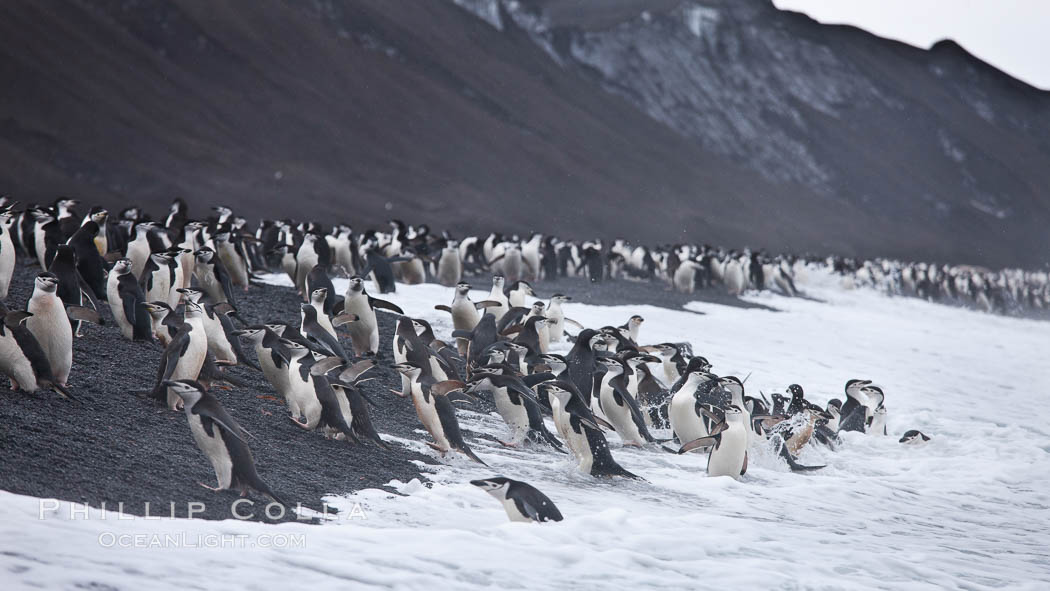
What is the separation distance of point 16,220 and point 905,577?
11.6 meters

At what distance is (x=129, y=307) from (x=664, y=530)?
14.4 ft

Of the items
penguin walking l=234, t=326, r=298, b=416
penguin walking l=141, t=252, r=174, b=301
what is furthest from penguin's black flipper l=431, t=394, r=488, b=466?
penguin walking l=141, t=252, r=174, b=301

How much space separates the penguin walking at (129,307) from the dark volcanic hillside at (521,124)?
26.9 m

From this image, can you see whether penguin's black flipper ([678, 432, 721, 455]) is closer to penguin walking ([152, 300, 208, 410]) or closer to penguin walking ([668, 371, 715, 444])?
penguin walking ([668, 371, 715, 444])

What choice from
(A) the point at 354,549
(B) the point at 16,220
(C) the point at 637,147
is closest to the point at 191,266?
(B) the point at 16,220

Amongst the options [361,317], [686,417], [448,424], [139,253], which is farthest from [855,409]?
[139,253]

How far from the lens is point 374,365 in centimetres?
730

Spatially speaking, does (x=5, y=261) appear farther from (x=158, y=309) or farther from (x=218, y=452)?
(x=218, y=452)

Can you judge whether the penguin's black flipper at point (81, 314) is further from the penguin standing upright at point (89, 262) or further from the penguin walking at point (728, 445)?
the penguin walking at point (728, 445)

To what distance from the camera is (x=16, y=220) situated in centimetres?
1251

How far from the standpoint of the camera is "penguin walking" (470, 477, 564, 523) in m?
4.76

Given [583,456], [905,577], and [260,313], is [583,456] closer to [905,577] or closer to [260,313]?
[905,577]

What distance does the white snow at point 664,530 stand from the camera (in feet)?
12.1

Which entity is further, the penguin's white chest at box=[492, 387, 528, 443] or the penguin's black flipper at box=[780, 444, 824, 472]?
the penguin's black flipper at box=[780, 444, 824, 472]
